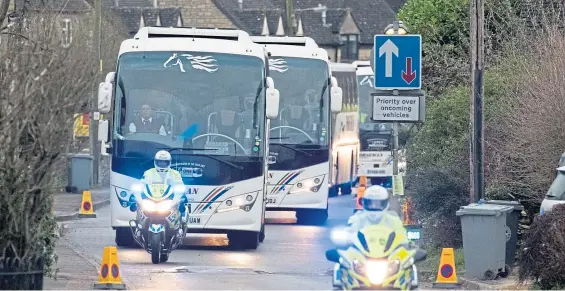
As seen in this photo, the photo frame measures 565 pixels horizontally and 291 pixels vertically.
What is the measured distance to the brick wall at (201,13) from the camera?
9306 cm

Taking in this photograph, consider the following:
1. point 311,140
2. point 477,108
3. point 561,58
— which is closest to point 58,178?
point 477,108

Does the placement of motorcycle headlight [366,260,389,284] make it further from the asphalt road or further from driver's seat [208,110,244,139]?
driver's seat [208,110,244,139]

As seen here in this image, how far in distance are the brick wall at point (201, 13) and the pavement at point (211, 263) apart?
65.8 metres

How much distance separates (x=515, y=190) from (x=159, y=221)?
500 centimetres

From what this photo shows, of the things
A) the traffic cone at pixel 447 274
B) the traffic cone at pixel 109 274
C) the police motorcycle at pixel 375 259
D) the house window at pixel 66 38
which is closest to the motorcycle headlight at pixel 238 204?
the house window at pixel 66 38

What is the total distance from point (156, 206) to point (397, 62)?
3820 millimetres

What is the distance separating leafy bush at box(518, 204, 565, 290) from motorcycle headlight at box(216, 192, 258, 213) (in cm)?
697

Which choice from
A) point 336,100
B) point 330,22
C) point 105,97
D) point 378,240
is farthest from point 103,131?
point 330,22

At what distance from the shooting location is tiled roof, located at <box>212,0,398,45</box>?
97375 mm

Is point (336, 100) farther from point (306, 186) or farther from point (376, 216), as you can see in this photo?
point (376, 216)

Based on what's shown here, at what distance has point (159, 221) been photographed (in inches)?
742

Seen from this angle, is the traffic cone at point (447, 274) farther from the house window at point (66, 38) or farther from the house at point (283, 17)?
the house at point (283, 17)

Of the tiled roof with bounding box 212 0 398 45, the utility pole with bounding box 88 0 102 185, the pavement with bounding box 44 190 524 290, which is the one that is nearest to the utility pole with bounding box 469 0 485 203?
the pavement with bounding box 44 190 524 290

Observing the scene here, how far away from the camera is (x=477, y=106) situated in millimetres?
19172
